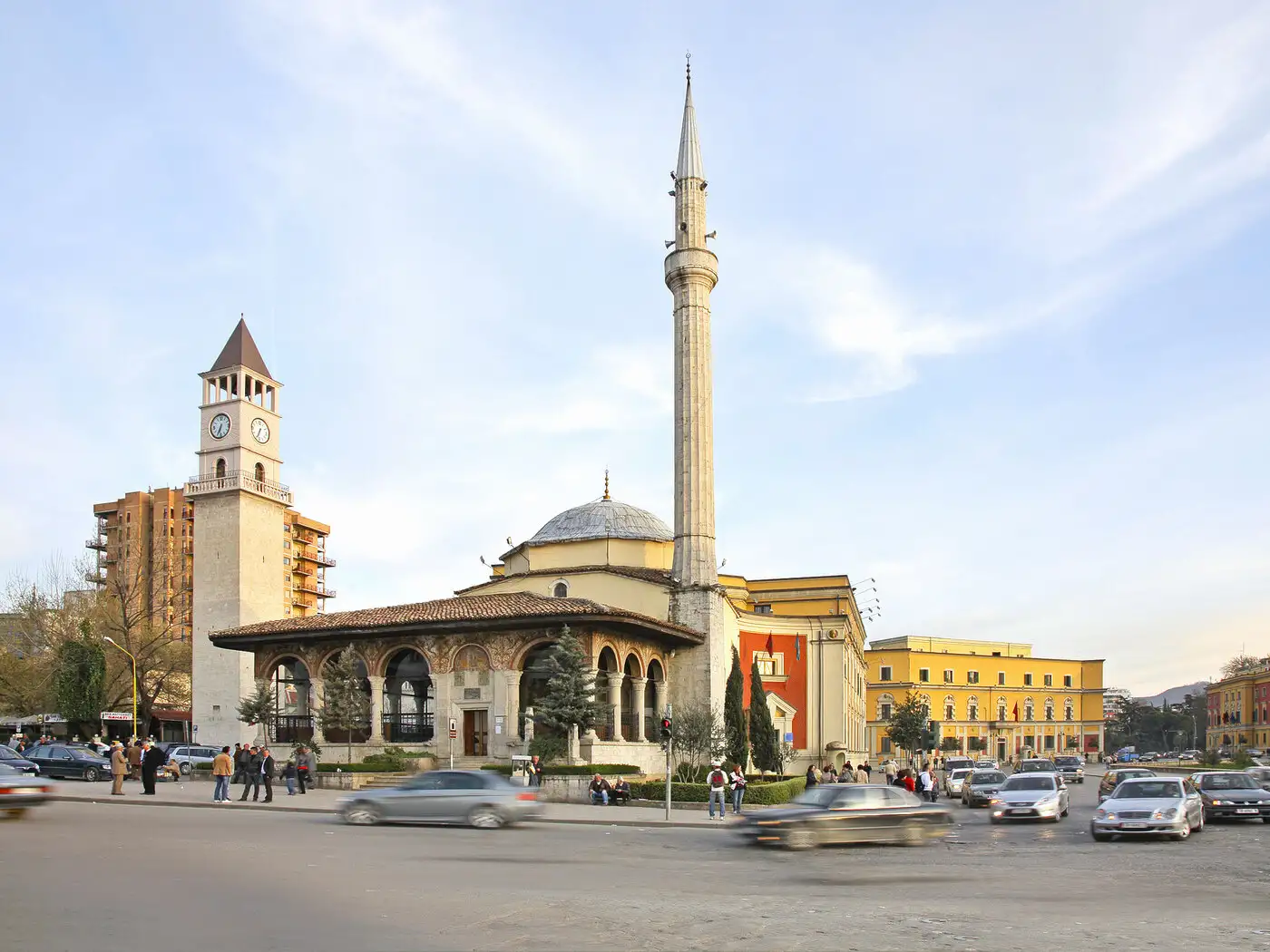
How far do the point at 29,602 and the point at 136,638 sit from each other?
557cm

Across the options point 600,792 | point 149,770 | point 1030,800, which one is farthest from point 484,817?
point 149,770

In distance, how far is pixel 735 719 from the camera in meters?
42.8

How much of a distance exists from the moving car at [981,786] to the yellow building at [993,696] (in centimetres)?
6319

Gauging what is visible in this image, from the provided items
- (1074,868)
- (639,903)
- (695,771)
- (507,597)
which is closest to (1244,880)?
(1074,868)

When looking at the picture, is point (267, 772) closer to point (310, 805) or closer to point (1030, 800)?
point (310, 805)

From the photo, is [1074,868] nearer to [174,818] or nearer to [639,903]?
[639,903]

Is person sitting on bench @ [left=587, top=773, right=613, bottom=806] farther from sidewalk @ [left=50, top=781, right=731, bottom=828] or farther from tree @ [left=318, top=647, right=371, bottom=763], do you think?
tree @ [left=318, top=647, right=371, bottom=763]

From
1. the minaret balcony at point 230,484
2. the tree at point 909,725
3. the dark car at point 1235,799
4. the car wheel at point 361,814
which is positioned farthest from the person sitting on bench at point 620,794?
the tree at point 909,725

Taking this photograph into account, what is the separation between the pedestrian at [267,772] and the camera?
28.7m

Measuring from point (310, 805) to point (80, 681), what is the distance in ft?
115

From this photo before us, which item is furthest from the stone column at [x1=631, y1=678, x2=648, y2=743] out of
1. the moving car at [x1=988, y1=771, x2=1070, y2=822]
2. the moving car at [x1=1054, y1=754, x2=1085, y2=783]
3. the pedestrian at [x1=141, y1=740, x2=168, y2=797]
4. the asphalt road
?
the moving car at [x1=1054, y1=754, x2=1085, y2=783]

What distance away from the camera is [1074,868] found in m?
15.3

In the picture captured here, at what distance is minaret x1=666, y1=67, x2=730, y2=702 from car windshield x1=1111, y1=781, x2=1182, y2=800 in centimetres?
2314

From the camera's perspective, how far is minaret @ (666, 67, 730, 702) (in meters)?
44.0
